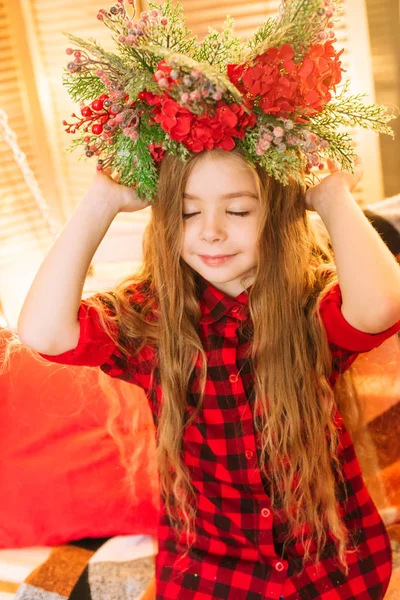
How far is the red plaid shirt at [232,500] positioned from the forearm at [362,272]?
0.07m

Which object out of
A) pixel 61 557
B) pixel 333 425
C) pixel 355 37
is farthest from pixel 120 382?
pixel 355 37

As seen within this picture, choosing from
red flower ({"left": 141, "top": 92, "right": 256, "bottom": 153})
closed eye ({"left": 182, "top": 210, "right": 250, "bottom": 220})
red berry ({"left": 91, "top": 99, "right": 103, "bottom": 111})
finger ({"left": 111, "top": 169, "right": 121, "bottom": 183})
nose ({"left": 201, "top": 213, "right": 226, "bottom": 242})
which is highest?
red berry ({"left": 91, "top": 99, "right": 103, "bottom": 111})

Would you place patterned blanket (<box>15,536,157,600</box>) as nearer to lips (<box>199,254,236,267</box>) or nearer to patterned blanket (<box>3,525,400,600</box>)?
patterned blanket (<box>3,525,400,600</box>)

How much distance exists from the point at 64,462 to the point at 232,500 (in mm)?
427

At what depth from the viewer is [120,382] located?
1.48m

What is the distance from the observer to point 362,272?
1.04 meters

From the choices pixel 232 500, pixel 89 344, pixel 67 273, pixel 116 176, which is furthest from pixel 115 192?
pixel 232 500

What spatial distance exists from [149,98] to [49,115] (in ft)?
3.04

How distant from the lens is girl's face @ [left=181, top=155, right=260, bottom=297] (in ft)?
3.37

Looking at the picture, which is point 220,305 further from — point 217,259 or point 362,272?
point 362,272

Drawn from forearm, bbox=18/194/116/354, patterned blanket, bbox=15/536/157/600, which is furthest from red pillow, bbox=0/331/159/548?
forearm, bbox=18/194/116/354

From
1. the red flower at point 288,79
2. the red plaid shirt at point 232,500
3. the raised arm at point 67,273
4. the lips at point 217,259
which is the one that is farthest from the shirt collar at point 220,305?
the red flower at point 288,79

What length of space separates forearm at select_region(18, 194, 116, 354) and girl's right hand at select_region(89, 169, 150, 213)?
0.01m

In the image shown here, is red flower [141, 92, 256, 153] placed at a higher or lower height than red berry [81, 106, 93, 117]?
lower
